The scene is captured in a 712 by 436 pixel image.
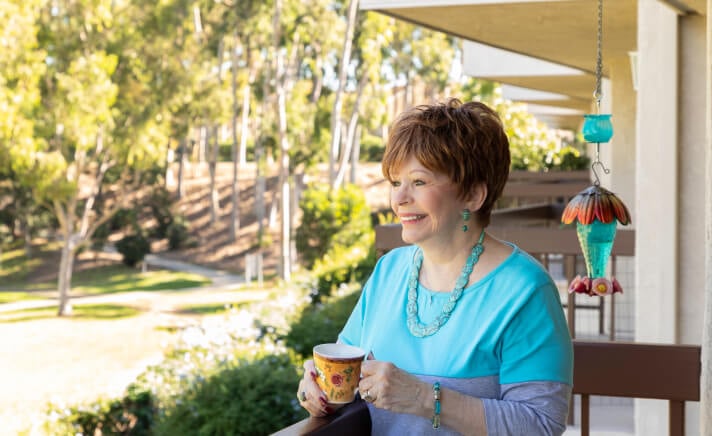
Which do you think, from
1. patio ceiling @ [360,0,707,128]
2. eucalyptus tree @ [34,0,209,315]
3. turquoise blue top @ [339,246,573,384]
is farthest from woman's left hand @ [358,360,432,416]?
eucalyptus tree @ [34,0,209,315]

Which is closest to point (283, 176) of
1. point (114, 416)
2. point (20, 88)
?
point (20, 88)

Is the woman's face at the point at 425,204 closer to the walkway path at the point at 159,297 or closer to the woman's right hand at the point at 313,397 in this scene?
the woman's right hand at the point at 313,397

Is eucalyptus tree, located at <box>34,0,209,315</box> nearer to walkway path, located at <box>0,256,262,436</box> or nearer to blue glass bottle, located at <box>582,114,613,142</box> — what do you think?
walkway path, located at <box>0,256,262,436</box>

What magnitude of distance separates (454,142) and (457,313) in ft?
1.07

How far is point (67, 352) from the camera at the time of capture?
20234mm

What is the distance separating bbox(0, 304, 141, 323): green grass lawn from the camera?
23.9 metres

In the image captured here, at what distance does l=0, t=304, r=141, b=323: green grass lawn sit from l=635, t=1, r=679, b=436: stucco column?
21.2 metres

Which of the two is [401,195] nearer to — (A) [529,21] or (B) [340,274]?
(A) [529,21]

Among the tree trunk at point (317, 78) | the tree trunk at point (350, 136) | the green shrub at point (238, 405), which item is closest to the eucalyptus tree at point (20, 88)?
the tree trunk at point (350, 136)

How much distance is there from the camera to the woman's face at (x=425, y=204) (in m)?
1.75

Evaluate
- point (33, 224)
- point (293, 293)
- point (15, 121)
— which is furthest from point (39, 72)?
point (293, 293)

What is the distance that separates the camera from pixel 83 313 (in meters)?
24.8

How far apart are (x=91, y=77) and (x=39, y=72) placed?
1.57 metres

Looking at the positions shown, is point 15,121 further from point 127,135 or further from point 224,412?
point 224,412
